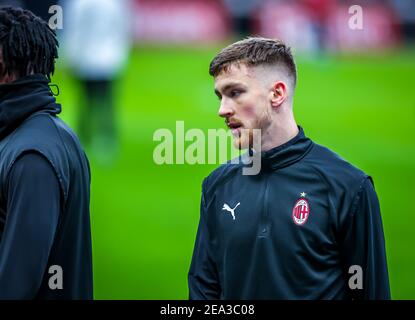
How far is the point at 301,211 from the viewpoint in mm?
3201

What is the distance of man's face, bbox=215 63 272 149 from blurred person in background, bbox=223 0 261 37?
15.0 m

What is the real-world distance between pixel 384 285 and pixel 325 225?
28 cm

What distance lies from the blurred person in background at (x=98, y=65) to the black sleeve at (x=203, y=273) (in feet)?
24.5

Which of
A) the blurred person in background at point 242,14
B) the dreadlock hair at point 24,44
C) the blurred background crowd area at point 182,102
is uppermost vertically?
the blurred person in background at point 242,14

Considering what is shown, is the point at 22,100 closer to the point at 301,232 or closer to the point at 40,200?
A: the point at 40,200

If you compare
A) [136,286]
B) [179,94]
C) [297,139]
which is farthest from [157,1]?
[297,139]

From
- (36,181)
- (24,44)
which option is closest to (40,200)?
(36,181)

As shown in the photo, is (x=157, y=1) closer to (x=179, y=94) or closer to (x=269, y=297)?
(x=179, y=94)

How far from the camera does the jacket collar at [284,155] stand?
10.7 ft

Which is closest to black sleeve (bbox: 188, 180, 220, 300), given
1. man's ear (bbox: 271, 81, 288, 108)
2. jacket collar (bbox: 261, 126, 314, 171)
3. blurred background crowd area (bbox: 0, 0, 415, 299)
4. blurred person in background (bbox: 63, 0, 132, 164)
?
jacket collar (bbox: 261, 126, 314, 171)

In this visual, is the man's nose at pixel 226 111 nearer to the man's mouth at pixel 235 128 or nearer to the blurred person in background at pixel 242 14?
the man's mouth at pixel 235 128

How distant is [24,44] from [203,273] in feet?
3.19

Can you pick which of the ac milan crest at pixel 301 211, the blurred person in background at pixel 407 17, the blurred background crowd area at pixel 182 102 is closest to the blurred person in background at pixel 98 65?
the blurred background crowd area at pixel 182 102

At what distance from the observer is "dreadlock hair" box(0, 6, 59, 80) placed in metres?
3.20
